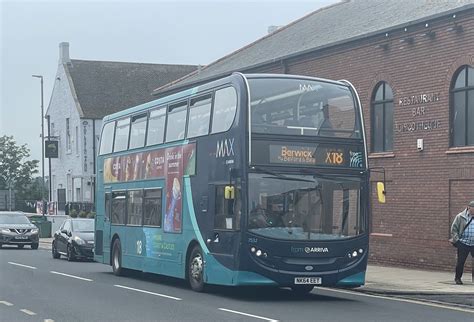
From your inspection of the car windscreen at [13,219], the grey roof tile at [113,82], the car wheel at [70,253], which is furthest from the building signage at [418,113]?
A: the grey roof tile at [113,82]

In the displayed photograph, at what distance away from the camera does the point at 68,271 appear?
23422mm

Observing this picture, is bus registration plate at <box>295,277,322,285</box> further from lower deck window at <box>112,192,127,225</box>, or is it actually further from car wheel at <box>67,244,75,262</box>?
car wheel at <box>67,244,75,262</box>

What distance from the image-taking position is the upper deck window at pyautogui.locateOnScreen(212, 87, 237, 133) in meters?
15.9

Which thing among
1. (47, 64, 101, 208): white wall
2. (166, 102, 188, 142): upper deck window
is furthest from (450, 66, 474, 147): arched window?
(47, 64, 101, 208): white wall

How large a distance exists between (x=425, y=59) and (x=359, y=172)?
7.85m

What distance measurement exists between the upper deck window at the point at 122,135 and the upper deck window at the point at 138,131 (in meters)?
0.37

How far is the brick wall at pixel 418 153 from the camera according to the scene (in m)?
21.6

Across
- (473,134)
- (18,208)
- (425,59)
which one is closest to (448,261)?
(473,134)

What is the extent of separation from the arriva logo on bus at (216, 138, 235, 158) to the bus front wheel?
6731 mm

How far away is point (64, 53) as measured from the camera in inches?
2450

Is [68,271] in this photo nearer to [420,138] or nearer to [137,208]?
[137,208]

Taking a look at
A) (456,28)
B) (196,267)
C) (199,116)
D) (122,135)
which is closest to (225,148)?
(199,116)

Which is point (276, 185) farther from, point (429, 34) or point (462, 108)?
point (429, 34)

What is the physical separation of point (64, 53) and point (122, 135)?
41837 mm
